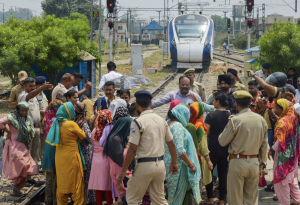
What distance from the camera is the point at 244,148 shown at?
4.95m

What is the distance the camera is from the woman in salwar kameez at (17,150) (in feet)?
20.6

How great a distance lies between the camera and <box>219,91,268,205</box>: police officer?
4945 millimetres

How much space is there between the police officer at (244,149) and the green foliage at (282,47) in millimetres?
5947

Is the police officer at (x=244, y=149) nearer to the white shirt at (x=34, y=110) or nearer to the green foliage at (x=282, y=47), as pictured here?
the white shirt at (x=34, y=110)

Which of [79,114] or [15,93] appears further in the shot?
[15,93]

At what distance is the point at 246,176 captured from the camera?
500cm

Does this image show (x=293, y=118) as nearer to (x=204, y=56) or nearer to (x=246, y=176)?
(x=246, y=176)

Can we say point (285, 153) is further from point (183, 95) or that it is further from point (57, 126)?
point (57, 126)

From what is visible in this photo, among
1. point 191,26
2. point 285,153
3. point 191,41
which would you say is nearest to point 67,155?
point 285,153

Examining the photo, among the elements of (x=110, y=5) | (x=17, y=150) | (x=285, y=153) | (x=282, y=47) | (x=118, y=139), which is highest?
(x=110, y=5)

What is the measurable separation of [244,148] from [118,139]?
1.61 m

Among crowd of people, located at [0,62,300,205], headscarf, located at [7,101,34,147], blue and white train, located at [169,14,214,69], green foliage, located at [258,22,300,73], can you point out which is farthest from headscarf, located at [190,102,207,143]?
blue and white train, located at [169,14,214,69]

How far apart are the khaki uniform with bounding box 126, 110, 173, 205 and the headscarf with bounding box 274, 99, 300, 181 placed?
198cm

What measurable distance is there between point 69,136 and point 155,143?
153 centimetres
